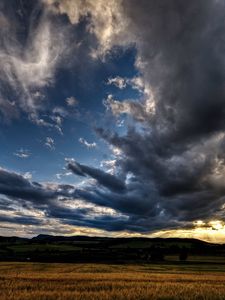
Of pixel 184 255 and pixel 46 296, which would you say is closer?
pixel 46 296

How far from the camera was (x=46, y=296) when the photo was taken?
64.8ft

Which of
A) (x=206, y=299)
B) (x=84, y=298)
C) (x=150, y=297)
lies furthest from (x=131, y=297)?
(x=206, y=299)

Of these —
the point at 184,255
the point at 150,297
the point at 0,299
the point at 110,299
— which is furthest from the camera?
the point at 184,255

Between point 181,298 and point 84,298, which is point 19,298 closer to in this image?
point 84,298

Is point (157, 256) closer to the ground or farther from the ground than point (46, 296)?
farther from the ground

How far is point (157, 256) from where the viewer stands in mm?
121000

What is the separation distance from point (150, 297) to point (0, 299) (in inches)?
338

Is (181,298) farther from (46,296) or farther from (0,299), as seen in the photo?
(0,299)

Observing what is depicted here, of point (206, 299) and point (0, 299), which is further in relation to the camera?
point (206, 299)

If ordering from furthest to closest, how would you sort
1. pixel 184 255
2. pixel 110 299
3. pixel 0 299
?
pixel 184 255, pixel 110 299, pixel 0 299

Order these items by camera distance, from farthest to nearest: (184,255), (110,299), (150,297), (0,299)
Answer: (184,255)
(150,297)
(110,299)
(0,299)

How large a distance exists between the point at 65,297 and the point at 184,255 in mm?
105279

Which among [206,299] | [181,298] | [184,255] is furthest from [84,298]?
[184,255]

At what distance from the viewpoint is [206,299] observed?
2039 centimetres
